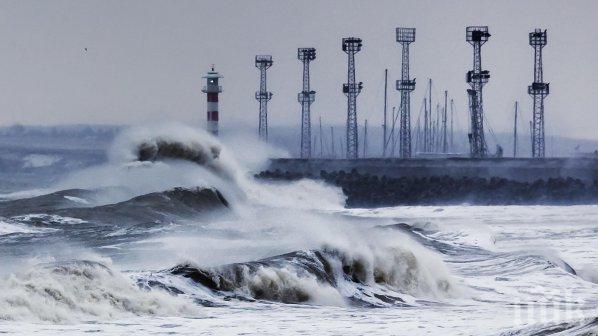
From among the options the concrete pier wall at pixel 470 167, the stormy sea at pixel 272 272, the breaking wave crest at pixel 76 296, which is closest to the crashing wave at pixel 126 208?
the stormy sea at pixel 272 272

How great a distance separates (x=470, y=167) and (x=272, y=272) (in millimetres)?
43447

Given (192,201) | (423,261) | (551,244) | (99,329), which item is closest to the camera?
(99,329)

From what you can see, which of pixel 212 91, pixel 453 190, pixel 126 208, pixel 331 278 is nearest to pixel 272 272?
pixel 331 278

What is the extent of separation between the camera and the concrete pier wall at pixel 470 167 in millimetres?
60062

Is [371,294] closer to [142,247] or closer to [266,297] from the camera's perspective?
[266,297]

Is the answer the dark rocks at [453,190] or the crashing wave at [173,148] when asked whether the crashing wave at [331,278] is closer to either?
the crashing wave at [173,148]

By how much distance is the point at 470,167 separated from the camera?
201 feet

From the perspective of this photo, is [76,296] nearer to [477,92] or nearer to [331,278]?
[331,278]

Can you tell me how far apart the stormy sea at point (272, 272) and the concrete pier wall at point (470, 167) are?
1739 centimetres

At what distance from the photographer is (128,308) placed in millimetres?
15656

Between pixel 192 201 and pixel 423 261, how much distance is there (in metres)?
20.5

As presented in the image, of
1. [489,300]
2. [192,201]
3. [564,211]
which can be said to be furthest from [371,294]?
[564,211]

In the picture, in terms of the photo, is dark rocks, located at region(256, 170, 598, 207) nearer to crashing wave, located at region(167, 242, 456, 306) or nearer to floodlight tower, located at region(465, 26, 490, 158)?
floodlight tower, located at region(465, 26, 490, 158)

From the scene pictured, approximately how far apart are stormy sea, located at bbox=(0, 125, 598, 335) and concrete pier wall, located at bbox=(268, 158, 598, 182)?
1739cm
